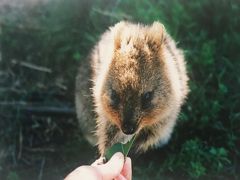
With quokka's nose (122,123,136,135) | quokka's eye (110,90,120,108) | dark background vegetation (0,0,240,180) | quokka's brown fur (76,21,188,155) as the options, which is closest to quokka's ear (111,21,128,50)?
quokka's brown fur (76,21,188,155)

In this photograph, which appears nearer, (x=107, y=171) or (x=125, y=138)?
(x=107, y=171)

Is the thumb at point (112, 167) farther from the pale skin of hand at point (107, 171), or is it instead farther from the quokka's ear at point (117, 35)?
the quokka's ear at point (117, 35)

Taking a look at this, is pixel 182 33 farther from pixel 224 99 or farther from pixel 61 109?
pixel 61 109

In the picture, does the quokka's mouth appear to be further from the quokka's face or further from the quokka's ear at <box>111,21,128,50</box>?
the quokka's ear at <box>111,21,128,50</box>

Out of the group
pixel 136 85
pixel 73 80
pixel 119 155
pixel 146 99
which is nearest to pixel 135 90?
pixel 136 85

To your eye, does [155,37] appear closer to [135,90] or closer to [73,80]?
[135,90]
